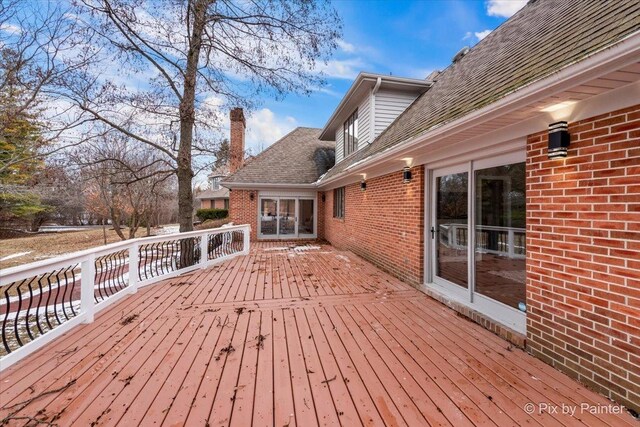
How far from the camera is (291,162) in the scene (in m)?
13.3

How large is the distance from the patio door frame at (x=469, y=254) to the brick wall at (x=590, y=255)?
0.38 meters

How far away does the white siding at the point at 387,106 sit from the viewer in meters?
8.24

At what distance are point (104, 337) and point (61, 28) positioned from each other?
7.34m

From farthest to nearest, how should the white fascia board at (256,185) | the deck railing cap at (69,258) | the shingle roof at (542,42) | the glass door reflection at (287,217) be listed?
the glass door reflection at (287,217)
the white fascia board at (256,185)
the deck railing cap at (69,258)
the shingle roof at (542,42)

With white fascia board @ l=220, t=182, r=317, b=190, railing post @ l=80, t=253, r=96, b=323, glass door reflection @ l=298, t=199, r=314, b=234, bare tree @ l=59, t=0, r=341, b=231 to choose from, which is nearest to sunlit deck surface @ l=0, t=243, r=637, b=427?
railing post @ l=80, t=253, r=96, b=323

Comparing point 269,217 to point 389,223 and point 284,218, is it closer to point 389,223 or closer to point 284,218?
point 284,218

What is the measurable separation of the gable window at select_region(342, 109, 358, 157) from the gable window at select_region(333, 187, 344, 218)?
1463mm

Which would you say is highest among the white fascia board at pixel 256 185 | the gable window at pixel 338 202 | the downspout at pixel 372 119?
the downspout at pixel 372 119

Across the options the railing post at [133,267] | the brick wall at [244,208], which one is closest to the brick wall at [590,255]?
the railing post at [133,267]

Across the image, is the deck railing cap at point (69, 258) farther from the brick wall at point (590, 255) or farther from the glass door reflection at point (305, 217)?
the glass door reflection at point (305, 217)

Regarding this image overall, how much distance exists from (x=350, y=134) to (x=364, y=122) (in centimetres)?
164

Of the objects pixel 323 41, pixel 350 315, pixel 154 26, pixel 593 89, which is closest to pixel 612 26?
pixel 593 89

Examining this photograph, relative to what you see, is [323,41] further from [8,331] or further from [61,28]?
[8,331]

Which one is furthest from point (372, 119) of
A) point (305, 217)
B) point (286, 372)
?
point (286, 372)
